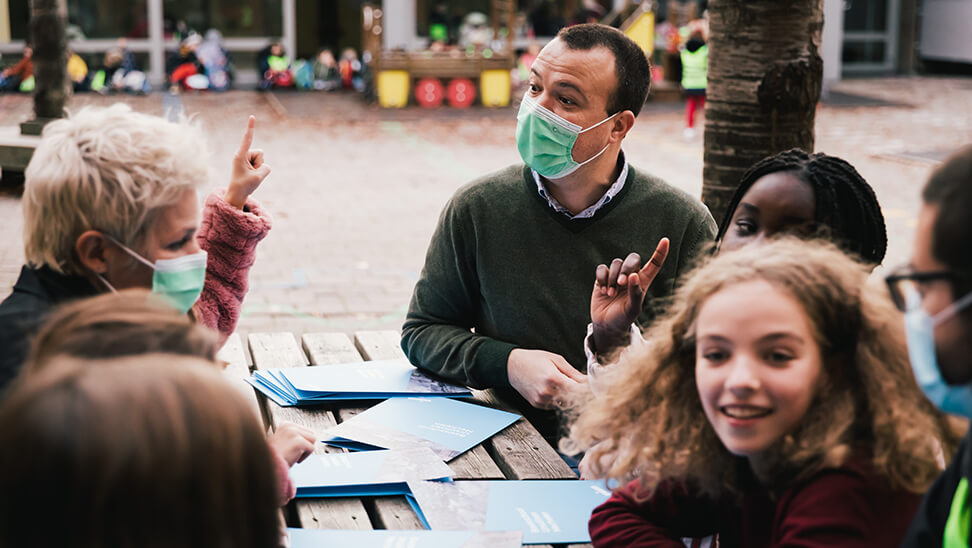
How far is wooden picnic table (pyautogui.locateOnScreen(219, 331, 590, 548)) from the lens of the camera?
227 cm

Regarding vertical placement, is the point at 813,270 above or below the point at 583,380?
above

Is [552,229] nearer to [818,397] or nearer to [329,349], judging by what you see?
[329,349]

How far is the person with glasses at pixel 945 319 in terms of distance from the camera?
1373 millimetres

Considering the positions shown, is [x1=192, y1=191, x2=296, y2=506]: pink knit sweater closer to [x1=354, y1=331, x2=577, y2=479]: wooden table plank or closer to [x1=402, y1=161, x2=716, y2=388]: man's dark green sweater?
[x1=402, y1=161, x2=716, y2=388]: man's dark green sweater

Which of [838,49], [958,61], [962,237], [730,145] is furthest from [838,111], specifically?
[962,237]

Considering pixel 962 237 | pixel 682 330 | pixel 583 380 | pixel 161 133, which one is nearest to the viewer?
pixel 962 237

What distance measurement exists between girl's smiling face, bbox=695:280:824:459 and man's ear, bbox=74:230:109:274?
1.21m

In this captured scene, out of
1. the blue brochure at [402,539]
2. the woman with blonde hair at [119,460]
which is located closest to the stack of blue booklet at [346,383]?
the blue brochure at [402,539]

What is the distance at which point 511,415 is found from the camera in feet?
9.37

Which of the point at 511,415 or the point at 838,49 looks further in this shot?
the point at 838,49

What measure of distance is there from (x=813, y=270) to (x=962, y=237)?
44 centimetres

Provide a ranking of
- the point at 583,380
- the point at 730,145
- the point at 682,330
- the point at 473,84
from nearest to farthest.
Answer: the point at 682,330 < the point at 583,380 < the point at 730,145 < the point at 473,84

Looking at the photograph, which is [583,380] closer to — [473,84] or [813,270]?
[813,270]

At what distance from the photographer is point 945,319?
1.42 m
